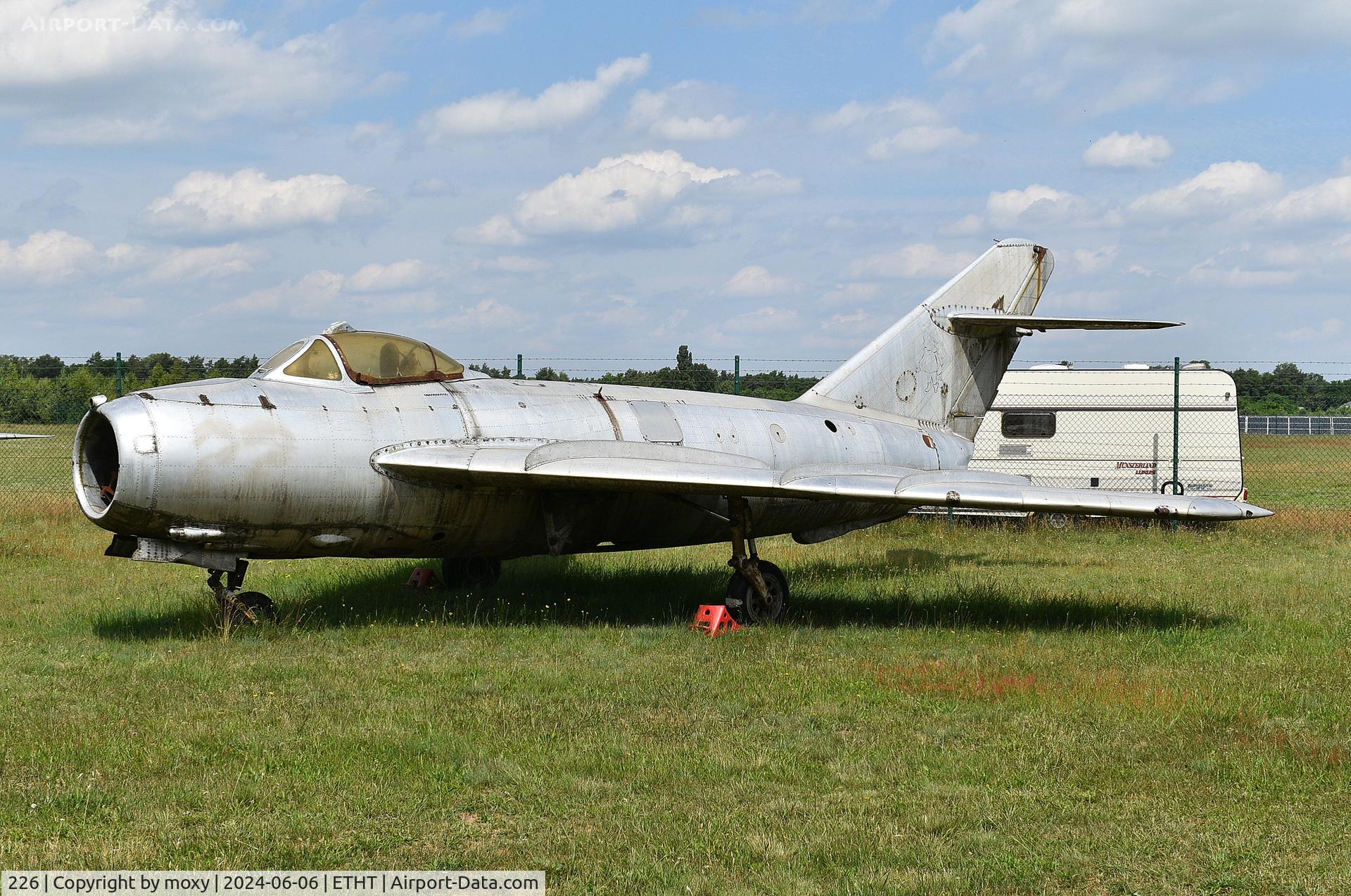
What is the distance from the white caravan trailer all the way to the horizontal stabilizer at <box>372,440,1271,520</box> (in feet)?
34.8

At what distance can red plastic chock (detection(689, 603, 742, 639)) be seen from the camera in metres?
11.8

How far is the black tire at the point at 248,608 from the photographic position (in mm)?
11289

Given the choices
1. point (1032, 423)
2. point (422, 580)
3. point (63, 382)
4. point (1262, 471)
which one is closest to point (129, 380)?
point (63, 382)

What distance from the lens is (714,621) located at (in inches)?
466

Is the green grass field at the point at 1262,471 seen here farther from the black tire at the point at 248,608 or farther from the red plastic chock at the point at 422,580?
the black tire at the point at 248,608

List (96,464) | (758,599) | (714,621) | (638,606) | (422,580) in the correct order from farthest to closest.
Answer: (422,580)
(638,606)
(758,599)
(714,621)
(96,464)

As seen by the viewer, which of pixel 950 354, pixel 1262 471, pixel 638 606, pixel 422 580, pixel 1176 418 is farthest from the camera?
pixel 1262 471

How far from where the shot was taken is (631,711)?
8.54 metres

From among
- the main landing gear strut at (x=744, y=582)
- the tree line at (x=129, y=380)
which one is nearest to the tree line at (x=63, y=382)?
the tree line at (x=129, y=380)

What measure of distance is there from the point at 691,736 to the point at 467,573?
7346 millimetres

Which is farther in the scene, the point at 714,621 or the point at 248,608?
the point at 714,621

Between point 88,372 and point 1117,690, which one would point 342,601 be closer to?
point 1117,690

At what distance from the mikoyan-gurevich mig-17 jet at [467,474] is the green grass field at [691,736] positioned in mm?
893

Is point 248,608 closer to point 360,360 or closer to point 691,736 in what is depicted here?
point 360,360
